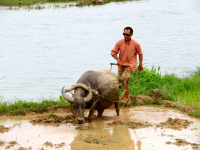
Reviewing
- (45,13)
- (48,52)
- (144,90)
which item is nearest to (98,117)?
(144,90)

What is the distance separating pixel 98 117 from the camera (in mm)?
7598

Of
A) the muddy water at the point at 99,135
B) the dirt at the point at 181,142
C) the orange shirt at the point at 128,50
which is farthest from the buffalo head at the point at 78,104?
the dirt at the point at 181,142

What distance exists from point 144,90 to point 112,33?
50.1 ft

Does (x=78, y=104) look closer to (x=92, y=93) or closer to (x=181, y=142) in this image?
(x=92, y=93)

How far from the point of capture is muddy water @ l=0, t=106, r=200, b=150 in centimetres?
575

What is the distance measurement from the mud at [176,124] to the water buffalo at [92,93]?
1230 mm

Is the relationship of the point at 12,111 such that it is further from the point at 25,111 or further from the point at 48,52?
the point at 48,52

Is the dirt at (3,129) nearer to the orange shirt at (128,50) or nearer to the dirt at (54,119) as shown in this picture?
the dirt at (54,119)

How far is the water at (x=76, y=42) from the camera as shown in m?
13.2

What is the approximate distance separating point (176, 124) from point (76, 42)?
49.8 ft

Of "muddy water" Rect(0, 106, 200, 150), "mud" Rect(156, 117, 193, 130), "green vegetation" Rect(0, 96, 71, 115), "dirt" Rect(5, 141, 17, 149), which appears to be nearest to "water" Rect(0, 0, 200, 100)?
"green vegetation" Rect(0, 96, 71, 115)

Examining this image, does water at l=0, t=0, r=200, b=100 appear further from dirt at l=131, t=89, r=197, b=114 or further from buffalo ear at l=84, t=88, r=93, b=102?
buffalo ear at l=84, t=88, r=93, b=102

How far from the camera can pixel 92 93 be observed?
6.81 metres

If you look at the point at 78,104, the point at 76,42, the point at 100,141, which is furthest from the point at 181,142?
the point at 76,42
